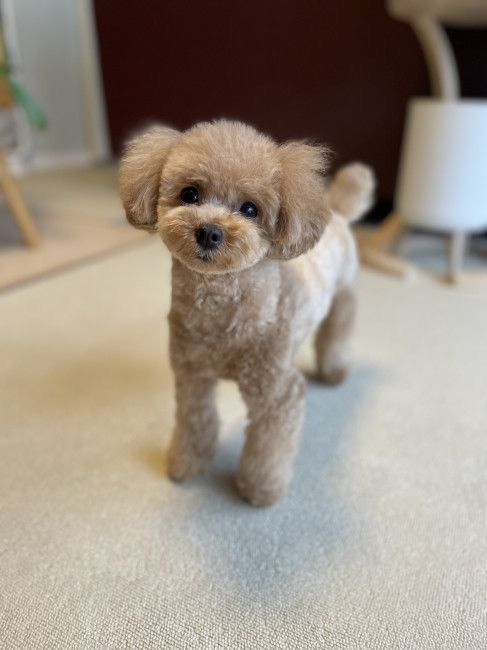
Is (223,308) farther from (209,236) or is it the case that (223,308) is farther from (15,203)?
(15,203)

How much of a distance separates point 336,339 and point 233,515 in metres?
0.44

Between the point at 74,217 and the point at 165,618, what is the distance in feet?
6.28

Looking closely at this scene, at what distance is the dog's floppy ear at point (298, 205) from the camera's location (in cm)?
63

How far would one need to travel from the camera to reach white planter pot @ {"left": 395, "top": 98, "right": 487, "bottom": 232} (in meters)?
1.47

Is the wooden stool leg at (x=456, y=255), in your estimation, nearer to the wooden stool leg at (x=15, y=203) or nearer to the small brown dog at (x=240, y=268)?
the small brown dog at (x=240, y=268)

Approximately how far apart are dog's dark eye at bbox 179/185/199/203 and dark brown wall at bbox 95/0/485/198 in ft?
4.13

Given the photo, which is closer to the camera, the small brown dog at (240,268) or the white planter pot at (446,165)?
the small brown dog at (240,268)

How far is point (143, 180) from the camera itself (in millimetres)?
650

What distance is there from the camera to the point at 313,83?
2.27 meters

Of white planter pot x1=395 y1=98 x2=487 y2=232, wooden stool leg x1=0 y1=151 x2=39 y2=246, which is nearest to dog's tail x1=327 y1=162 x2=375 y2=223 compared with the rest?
white planter pot x1=395 y1=98 x2=487 y2=232

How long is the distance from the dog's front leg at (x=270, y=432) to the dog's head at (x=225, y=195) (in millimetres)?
205

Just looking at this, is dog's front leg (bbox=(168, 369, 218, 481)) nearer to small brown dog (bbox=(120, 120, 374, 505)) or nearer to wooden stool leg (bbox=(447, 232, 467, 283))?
small brown dog (bbox=(120, 120, 374, 505))

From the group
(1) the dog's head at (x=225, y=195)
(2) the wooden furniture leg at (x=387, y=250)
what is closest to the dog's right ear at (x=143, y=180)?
(1) the dog's head at (x=225, y=195)

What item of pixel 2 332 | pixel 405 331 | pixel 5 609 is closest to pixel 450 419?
pixel 405 331
